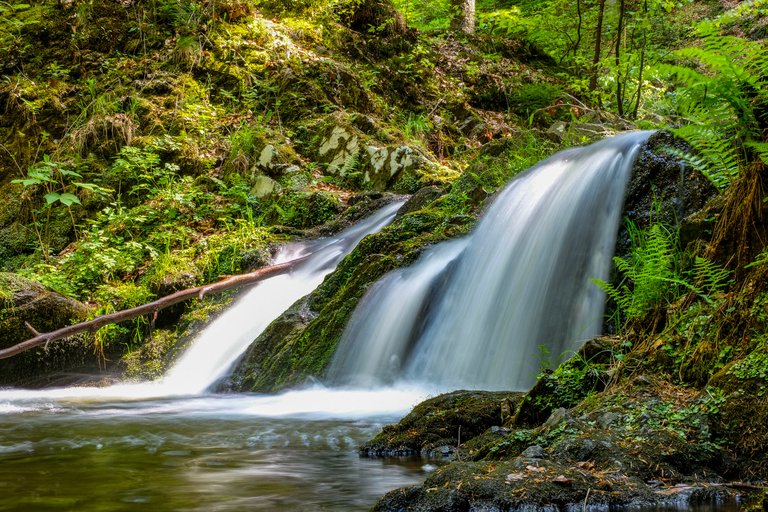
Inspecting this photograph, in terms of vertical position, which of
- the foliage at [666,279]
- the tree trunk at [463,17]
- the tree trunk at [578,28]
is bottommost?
the foliage at [666,279]

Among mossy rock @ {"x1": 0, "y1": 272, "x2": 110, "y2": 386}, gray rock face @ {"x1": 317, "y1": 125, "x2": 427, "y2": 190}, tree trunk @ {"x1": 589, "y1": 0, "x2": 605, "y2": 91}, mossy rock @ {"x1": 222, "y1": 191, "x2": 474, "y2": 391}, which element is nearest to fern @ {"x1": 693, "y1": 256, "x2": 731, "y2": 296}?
mossy rock @ {"x1": 222, "y1": 191, "x2": 474, "y2": 391}

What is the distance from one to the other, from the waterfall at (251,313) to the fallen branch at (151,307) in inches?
5.0

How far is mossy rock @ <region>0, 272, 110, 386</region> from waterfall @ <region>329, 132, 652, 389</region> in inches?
131

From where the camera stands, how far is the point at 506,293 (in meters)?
5.73

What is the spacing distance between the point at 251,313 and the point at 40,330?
2.30m

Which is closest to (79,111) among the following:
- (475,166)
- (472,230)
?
(475,166)

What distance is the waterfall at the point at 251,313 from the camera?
714 centimetres

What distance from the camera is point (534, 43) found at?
48.3 ft

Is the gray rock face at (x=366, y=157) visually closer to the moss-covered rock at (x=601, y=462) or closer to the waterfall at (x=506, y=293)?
the waterfall at (x=506, y=293)

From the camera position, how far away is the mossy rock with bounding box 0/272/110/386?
737 centimetres

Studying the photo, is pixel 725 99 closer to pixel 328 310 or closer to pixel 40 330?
pixel 328 310

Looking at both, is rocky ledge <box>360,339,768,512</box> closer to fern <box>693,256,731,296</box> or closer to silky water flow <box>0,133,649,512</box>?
silky water flow <box>0,133,649,512</box>

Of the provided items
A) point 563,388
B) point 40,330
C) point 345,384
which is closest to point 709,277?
point 563,388

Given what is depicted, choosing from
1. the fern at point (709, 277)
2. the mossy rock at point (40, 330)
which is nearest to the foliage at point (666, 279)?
the fern at point (709, 277)
